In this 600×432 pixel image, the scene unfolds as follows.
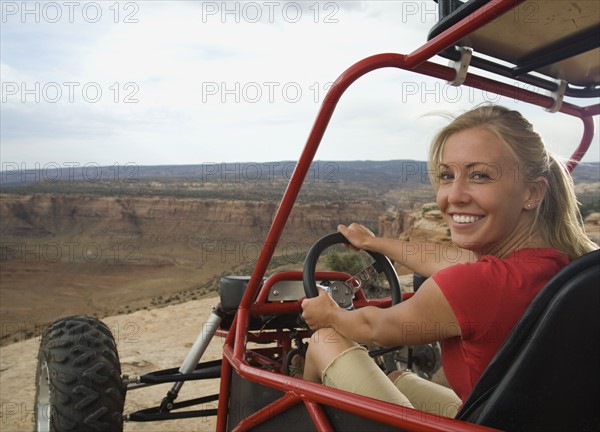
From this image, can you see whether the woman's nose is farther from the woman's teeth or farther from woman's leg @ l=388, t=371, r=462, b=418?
woman's leg @ l=388, t=371, r=462, b=418

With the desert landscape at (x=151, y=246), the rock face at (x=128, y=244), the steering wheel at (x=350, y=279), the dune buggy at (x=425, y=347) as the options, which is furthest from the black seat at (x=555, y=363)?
the rock face at (x=128, y=244)

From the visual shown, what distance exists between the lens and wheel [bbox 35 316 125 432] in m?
2.48

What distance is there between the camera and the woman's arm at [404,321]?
53.2 inches

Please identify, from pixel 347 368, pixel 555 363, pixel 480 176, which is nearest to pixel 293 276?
pixel 347 368

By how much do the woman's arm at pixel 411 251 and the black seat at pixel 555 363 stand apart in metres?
1.11

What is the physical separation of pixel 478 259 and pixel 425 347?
2093 millimetres

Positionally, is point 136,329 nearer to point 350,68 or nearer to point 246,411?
point 246,411

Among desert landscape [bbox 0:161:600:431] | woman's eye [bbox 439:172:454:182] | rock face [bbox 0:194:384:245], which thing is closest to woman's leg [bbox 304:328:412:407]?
woman's eye [bbox 439:172:454:182]

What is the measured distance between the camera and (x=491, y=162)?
150 cm

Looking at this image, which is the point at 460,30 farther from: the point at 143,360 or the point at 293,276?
the point at 143,360

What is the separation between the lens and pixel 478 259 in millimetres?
1569

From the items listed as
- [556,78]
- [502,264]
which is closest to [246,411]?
[502,264]

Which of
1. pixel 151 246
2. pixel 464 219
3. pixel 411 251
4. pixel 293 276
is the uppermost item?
pixel 464 219

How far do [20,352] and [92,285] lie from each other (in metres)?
17.8
